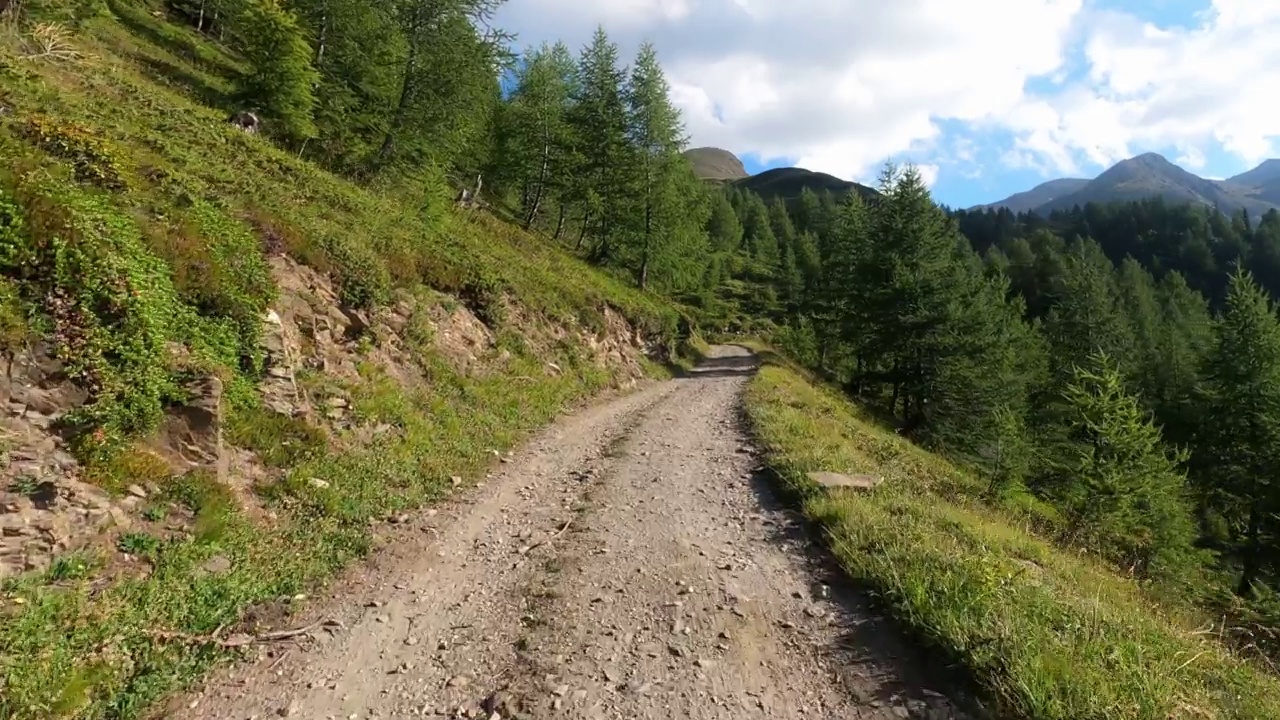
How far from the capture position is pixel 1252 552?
25094 mm

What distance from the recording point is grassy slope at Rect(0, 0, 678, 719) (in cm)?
Result: 513

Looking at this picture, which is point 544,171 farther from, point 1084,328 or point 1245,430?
point 1084,328

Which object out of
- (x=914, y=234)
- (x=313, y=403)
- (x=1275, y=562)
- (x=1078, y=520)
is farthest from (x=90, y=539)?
(x=1275, y=562)

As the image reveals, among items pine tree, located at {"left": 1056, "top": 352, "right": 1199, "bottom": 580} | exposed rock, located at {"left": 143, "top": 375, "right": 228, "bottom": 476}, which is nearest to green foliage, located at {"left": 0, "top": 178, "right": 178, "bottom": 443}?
exposed rock, located at {"left": 143, "top": 375, "right": 228, "bottom": 476}

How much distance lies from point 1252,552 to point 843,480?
27.2 meters

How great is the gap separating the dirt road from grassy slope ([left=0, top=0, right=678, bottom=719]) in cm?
79

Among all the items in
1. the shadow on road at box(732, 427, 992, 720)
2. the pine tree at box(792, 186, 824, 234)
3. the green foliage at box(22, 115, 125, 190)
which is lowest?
the shadow on road at box(732, 427, 992, 720)

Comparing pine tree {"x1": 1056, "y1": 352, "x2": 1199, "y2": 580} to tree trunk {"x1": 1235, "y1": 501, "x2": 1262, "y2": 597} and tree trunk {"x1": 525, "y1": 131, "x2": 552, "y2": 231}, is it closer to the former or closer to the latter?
tree trunk {"x1": 1235, "y1": 501, "x2": 1262, "y2": 597}

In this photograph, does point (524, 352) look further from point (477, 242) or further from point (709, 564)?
point (709, 564)

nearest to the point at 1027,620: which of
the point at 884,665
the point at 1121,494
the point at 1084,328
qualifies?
the point at 884,665

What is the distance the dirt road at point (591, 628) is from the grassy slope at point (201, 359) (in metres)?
0.79

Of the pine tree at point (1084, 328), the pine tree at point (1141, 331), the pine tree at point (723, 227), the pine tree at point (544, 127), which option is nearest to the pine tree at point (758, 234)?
the pine tree at point (723, 227)

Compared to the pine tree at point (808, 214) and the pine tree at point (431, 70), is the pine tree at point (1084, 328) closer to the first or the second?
the pine tree at point (431, 70)

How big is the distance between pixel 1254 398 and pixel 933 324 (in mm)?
15556
